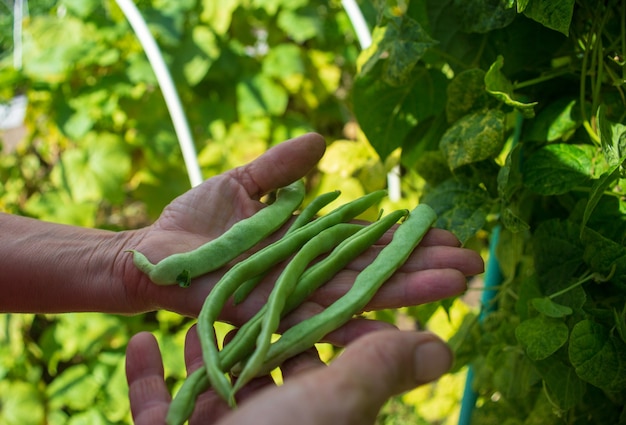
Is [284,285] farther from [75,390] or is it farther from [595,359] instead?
[75,390]

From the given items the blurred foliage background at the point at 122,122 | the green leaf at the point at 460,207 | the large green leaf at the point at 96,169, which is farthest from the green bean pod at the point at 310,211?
the large green leaf at the point at 96,169

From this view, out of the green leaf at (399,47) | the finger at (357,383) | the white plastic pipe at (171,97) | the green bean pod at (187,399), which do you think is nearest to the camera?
the finger at (357,383)

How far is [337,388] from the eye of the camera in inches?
29.9

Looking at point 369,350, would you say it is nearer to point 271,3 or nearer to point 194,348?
point 194,348

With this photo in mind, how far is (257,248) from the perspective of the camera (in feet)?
4.84

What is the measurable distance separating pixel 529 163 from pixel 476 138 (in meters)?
0.12

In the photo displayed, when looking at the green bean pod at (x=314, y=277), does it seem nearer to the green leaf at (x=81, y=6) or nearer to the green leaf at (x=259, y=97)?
the green leaf at (x=259, y=97)

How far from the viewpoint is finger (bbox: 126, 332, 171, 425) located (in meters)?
1.10

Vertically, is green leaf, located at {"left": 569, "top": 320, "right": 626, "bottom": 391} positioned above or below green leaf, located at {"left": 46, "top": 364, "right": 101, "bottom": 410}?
above

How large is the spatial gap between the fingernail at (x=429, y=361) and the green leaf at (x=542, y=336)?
37cm

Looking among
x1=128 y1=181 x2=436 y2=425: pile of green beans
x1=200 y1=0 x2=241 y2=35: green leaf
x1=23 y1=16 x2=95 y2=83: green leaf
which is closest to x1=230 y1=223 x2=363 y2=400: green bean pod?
x1=128 y1=181 x2=436 y2=425: pile of green beans

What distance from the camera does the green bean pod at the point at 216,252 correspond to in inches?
52.6

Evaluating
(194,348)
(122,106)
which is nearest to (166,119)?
(122,106)

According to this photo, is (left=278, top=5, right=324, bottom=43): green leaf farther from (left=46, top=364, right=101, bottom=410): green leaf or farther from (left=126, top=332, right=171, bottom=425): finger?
(left=126, top=332, right=171, bottom=425): finger
